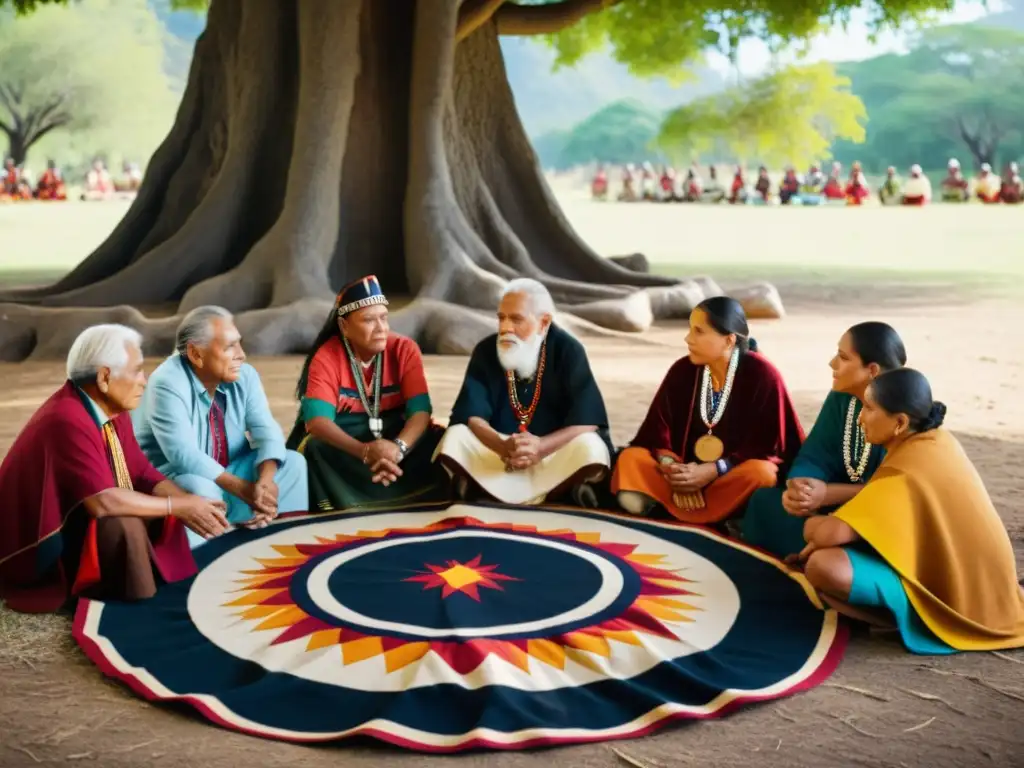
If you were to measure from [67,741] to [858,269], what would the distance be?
15.1m

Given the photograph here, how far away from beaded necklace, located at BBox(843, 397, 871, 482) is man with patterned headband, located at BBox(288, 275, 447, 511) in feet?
5.80

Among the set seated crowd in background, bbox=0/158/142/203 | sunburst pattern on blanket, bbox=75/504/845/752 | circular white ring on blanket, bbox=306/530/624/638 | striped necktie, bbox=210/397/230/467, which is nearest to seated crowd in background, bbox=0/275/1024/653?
striped necktie, bbox=210/397/230/467

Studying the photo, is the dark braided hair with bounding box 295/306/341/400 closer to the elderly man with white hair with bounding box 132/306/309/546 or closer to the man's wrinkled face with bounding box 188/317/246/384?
the elderly man with white hair with bounding box 132/306/309/546

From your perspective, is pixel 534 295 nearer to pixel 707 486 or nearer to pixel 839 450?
pixel 707 486

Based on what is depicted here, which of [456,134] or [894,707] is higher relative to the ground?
[456,134]

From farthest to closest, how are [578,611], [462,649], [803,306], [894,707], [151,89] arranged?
[151,89]
[803,306]
[578,611]
[462,649]
[894,707]

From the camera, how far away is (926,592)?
356cm

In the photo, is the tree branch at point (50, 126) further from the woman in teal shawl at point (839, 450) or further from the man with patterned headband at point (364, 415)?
the woman in teal shawl at point (839, 450)

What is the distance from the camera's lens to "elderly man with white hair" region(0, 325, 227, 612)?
3850 millimetres

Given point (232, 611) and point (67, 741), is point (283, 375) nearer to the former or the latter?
point (232, 611)

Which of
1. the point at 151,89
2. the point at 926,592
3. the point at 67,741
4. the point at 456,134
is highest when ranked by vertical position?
the point at 151,89

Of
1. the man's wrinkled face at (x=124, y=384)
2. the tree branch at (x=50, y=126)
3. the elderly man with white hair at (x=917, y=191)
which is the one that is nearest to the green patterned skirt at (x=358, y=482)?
the man's wrinkled face at (x=124, y=384)

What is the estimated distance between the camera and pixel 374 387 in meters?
5.21

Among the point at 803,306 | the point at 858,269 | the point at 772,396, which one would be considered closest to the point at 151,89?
the point at 858,269
